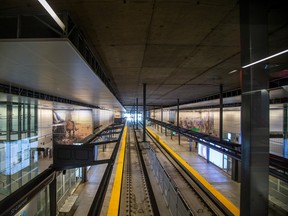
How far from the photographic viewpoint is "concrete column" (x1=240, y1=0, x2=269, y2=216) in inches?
116

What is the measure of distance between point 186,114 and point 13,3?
3289 centimetres

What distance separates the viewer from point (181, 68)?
7.41 m

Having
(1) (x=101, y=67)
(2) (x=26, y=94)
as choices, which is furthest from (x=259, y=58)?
A: (2) (x=26, y=94)

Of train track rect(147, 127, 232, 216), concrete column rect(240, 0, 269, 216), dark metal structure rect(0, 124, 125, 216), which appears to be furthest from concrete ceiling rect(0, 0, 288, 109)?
train track rect(147, 127, 232, 216)

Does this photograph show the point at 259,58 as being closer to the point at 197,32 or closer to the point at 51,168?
the point at 197,32

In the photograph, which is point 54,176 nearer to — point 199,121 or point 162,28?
point 162,28

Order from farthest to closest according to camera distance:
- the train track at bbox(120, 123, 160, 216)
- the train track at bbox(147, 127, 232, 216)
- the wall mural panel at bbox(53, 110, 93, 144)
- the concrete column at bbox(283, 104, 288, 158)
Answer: the wall mural panel at bbox(53, 110, 93, 144), the concrete column at bbox(283, 104, 288, 158), the train track at bbox(147, 127, 232, 216), the train track at bbox(120, 123, 160, 216)

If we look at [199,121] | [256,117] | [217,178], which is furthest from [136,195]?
[199,121]

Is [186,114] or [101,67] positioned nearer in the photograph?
[101,67]

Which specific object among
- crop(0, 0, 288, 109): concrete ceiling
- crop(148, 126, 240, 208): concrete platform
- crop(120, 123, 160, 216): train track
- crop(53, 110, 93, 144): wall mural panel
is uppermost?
crop(0, 0, 288, 109): concrete ceiling

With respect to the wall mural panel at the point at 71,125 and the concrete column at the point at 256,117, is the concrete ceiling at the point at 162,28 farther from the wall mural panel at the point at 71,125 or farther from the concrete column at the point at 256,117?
the wall mural panel at the point at 71,125

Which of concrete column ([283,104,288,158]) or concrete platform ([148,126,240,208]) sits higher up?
concrete column ([283,104,288,158])

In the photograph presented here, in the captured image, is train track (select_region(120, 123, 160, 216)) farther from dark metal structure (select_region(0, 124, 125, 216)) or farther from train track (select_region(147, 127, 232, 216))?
dark metal structure (select_region(0, 124, 125, 216))

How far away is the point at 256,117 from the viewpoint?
2992 mm
